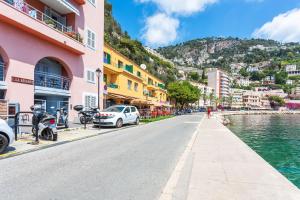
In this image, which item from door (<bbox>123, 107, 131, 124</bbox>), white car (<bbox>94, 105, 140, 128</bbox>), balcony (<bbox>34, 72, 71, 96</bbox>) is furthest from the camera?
door (<bbox>123, 107, 131, 124</bbox>)

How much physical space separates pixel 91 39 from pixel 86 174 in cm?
2105

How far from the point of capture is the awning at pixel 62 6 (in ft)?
65.5

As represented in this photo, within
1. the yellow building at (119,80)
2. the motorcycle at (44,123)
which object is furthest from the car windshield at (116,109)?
the motorcycle at (44,123)

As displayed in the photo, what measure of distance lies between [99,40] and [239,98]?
509ft

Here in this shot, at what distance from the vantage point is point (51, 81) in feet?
67.5

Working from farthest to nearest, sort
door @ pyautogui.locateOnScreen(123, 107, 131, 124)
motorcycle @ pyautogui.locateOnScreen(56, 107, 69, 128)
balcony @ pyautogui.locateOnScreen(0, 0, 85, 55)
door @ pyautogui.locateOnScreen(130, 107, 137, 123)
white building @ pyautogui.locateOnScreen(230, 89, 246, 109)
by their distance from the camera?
white building @ pyautogui.locateOnScreen(230, 89, 246, 109) < door @ pyautogui.locateOnScreen(130, 107, 137, 123) < door @ pyautogui.locateOnScreen(123, 107, 131, 124) < motorcycle @ pyautogui.locateOnScreen(56, 107, 69, 128) < balcony @ pyautogui.locateOnScreen(0, 0, 85, 55)

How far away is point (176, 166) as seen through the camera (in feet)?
25.1

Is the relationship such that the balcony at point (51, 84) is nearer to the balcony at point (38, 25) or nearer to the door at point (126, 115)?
the balcony at point (38, 25)

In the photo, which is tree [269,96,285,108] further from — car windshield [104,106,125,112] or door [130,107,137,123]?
car windshield [104,106,125,112]

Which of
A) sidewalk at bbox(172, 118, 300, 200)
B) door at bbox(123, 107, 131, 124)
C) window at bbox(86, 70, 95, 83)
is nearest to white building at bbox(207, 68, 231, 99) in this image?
window at bbox(86, 70, 95, 83)

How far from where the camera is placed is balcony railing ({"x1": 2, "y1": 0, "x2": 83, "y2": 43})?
54.1 feet

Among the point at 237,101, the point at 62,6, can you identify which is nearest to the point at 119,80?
the point at 62,6

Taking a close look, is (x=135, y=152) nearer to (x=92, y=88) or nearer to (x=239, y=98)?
(x=92, y=88)

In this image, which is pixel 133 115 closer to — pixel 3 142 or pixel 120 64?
pixel 3 142
